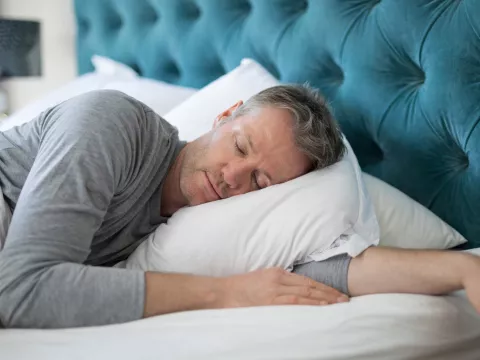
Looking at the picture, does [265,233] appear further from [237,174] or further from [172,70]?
[172,70]

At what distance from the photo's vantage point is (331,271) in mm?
1031

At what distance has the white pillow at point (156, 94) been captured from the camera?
5.68ft

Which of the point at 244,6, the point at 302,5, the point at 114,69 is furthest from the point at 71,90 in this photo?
the point at 302,5

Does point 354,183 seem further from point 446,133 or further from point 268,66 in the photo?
point 268,66

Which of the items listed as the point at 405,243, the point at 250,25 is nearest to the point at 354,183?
the point at 405,243

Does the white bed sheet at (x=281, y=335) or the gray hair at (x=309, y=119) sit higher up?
the gray hair at (x=309, y=119)

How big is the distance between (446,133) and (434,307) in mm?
475

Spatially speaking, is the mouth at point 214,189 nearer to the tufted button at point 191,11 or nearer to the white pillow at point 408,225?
the white pillow at point 408,225

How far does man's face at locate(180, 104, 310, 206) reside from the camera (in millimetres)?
1113

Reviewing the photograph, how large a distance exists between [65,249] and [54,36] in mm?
2277

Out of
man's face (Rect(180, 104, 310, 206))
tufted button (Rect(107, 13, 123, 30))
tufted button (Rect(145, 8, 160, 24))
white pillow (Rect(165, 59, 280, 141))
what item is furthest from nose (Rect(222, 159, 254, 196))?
tufted button (Rect(107, 13, 123, 30))

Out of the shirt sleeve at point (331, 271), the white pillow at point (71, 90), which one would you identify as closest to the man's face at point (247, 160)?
the shirt sleeve at point (331, 271)

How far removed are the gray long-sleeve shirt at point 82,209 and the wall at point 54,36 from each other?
187 centimetres

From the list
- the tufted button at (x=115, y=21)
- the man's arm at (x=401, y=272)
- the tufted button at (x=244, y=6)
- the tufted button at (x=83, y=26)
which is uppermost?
the tufted button at (x=244, y=6)
